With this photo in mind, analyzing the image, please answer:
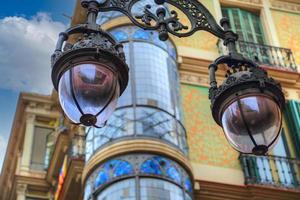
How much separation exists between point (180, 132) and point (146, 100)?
0.99 m

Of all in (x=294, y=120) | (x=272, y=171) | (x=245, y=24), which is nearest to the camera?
(x=272, y=171)

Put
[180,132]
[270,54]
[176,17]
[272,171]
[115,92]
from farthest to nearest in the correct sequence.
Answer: [270,54] < [272,171] < [180,132] < [176,17] < [115,92]

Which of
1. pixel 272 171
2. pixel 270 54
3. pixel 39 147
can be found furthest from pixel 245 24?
pixel 39 147

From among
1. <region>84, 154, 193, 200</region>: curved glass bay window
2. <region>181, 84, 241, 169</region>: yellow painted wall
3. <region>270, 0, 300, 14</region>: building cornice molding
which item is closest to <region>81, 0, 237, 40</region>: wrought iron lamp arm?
<region>84, 154, 193, 200</region>: curved glass bay window

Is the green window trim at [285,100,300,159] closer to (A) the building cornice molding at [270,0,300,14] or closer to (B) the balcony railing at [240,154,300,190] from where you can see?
(B) the balcony railing at [240,154,300,190]

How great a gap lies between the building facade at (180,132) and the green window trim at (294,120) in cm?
3

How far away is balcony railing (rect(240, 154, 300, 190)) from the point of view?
1375 cm

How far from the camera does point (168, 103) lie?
1361 centimetres

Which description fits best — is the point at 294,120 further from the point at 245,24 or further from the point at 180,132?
the point at 245,24

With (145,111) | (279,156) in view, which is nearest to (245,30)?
(279,156)

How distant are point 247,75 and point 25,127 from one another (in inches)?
707

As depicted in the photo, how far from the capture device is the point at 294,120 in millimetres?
15328

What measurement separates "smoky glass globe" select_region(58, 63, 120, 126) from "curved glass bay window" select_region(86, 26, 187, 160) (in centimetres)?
740

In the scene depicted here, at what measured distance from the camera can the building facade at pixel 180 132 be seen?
1245cm
